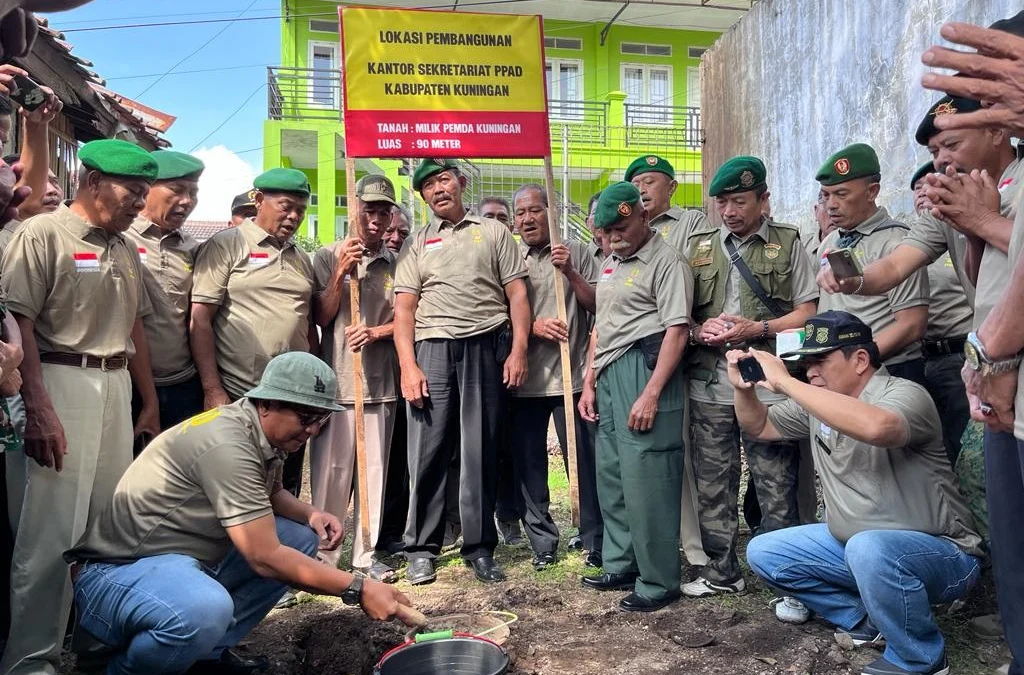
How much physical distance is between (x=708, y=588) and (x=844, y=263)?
178 centimetres

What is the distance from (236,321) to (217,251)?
0.41 m

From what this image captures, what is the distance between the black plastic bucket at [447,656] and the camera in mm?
2763

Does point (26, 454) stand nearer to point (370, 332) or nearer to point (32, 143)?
point (32, 143)

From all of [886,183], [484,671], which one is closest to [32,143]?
[484,671]

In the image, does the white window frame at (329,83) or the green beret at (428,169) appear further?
the white window frame at (329,83)

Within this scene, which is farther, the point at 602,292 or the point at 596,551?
the point at 596,551

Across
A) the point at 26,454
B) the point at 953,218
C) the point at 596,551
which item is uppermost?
the point at 953,218

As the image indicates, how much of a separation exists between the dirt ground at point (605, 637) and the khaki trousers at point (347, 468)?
0.49 metres

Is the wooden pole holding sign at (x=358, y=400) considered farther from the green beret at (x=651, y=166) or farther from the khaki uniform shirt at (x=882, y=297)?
the khaki uniform shirt at (x=882, y=297)

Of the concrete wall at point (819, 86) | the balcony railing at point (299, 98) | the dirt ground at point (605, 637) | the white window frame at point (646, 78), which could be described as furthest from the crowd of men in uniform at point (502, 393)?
the white window frame at point (646, 78)

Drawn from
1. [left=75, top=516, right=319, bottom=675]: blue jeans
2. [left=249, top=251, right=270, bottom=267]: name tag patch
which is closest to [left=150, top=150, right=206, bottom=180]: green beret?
[left=249, top=251, right=270, bottom=267]: name tag patch

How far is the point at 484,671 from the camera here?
279cm

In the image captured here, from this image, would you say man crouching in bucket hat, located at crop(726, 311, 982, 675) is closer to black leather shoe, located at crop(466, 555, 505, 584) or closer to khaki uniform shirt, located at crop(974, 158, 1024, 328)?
khaki uniform shirt, located at crop(974, 158, 1024, 328)

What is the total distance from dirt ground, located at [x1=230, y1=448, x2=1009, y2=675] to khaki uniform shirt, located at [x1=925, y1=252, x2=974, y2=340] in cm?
125
